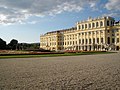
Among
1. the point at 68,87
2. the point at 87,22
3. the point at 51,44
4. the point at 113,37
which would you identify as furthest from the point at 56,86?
the point at 51,44

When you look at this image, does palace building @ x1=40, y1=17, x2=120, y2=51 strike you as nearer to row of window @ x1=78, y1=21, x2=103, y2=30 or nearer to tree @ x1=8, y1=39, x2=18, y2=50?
row of window @ x1=78, y1=21, x2=103, y2=30

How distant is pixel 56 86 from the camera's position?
8453mm

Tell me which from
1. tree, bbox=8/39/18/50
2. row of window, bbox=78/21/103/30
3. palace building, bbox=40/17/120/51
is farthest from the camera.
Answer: tree, bbox=8/39/18/50

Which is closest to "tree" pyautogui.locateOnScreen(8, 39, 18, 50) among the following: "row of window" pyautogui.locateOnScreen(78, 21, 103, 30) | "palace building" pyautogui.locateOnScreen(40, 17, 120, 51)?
"palace building" pyautogui.locateOnScreen(40, 17, 120, 51)

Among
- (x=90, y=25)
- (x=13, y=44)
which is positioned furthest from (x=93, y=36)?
(x=13, y=44)

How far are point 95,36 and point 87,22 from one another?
29.9 feet

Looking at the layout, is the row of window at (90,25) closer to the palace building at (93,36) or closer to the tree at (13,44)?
the palace building at (93,36)

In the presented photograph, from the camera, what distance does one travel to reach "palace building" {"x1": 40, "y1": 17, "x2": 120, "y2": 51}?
84750mm

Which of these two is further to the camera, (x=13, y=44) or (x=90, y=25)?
(x=13, y=44)

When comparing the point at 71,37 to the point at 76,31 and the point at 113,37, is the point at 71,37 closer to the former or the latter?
the point at 76,31

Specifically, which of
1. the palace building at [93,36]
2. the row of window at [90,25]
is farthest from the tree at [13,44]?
the row of window at [90,25]

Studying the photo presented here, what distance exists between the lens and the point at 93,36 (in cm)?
9225

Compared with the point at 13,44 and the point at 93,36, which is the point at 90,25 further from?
the point at 13,44

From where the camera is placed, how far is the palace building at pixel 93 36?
84750mm
